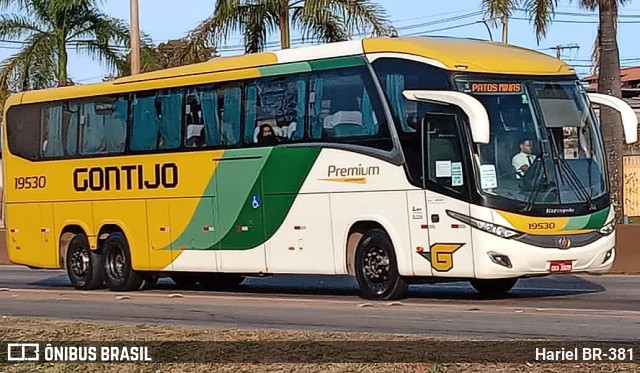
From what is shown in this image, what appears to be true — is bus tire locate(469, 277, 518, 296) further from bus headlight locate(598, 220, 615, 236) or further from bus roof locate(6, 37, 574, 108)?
bus roof locate(6, 37, 574, 108)

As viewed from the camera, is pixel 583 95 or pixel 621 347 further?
pixel 583 95

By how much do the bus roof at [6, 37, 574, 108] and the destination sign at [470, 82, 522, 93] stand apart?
209mm

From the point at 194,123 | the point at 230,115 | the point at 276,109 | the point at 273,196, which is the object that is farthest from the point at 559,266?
the point at 194,123

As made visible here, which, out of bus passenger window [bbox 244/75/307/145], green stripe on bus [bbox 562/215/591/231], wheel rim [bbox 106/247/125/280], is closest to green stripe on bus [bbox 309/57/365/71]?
bus passenger window [bbox 244/75/307/145]

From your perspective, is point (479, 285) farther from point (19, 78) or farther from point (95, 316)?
point (19, 78)

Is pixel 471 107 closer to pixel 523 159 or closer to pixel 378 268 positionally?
pixel 523 159

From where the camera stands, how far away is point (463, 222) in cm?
→ 1723

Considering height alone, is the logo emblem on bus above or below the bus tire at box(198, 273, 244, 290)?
above

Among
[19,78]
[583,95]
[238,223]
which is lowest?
[238,223]

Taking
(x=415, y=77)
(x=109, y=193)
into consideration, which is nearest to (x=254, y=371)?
(x=415, y=77)

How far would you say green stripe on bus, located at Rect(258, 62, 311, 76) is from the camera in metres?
19.2

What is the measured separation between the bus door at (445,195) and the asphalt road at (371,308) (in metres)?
0.59

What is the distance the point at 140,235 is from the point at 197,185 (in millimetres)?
1732

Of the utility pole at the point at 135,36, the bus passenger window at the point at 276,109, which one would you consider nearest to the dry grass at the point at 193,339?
the bus passenger window at the point at 276,109
